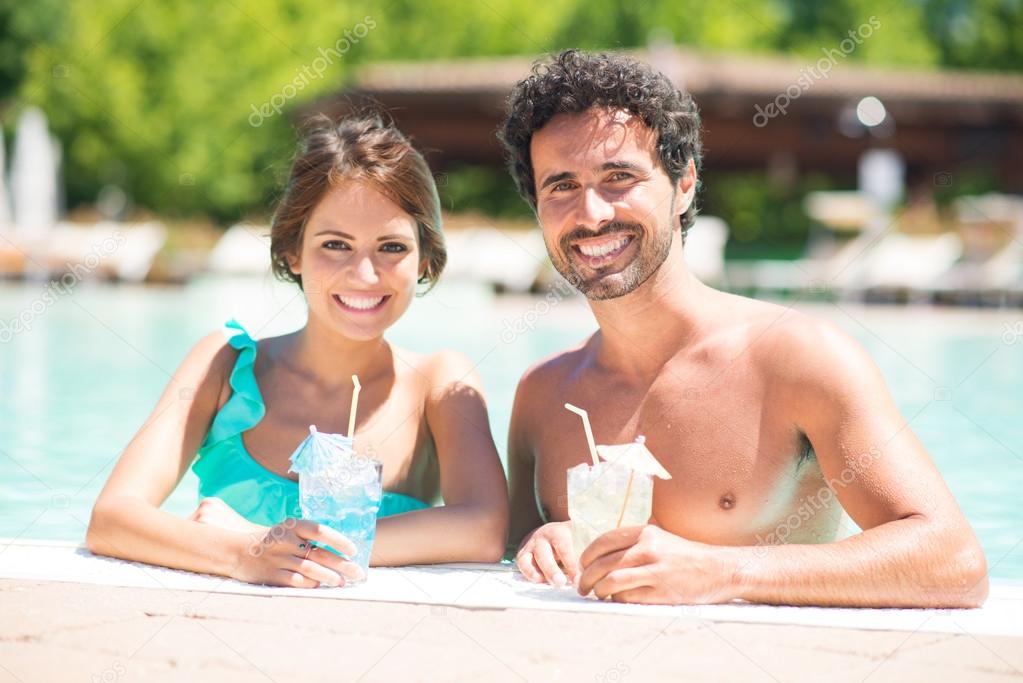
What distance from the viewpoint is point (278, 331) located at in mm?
10953

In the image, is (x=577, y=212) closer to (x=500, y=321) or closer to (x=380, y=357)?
(x=380, y=357)

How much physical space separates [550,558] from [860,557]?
0.65m

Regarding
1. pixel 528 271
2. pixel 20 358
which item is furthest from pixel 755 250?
pixel 20 358

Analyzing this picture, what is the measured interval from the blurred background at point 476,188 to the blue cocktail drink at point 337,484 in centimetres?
124

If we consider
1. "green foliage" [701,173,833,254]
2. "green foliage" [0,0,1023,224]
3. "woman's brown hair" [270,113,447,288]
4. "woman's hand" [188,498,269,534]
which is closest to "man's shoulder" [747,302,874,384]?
"woman's brown hair" [270,113,447,288]

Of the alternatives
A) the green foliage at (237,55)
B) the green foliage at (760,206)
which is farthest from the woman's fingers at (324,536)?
the green foliage at (760,206)

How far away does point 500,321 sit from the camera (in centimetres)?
1238

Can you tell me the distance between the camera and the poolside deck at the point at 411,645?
211 centimetres

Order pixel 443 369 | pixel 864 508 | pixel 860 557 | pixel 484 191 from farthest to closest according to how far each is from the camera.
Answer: pixel 484 191 < pixel 443 369 < pixel 864 508 < pixel 860 557

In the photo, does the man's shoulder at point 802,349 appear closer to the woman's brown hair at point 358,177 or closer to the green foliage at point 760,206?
the woman's brown hair at point 358,177

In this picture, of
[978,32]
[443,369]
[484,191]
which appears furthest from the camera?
[978,32]

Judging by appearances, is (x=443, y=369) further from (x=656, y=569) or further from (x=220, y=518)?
(x=656, y=569)

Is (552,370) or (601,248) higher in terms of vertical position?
(601,248)

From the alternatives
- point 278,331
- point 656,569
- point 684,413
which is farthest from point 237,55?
point 656,569
